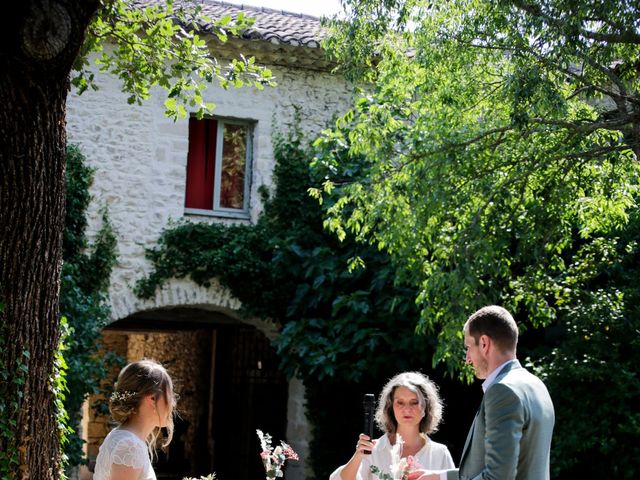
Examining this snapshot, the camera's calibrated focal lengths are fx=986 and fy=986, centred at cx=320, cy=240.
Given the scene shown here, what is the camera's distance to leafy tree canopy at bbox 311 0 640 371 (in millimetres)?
8070

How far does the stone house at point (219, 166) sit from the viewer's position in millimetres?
11898

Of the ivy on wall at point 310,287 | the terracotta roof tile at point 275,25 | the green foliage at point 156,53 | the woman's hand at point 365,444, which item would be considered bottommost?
the woman's hand at point 365,444

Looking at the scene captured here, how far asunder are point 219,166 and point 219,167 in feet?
0.05

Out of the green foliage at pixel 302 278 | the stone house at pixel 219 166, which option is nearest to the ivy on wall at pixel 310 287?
the green foliage at pixel 302 278

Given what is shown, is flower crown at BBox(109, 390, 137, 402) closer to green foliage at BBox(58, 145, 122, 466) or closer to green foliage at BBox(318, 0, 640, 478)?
green foliage at BBox(318, 0, 640, 478)

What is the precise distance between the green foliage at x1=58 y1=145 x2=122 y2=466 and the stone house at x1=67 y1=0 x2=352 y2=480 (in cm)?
16

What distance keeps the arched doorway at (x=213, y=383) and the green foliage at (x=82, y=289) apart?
2.36 metres

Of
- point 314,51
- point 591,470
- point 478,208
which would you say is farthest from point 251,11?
point 591,470

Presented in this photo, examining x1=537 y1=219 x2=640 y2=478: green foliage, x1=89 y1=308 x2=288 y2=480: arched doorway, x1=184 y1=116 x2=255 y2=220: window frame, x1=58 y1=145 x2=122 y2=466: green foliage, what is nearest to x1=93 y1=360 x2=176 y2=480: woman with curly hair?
x1=537 y1=219 x2=640 y2=478: green foliage

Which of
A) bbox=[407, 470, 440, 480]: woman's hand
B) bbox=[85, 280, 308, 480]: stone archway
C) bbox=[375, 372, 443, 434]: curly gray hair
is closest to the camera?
bbox=[407, 470, 440, 480]: woman's hand

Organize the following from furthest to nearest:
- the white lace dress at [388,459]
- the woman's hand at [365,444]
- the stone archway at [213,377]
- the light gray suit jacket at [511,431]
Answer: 1. the stone archway at [213,377]
2. the white lace dress at [388,459]
3. the woman's hand at [365,444]
4. the light gray suit jacket at [511,431]

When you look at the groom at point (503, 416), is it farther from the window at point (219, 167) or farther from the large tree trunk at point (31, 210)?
the window at point (219, 167)

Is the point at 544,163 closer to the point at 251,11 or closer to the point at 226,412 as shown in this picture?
the point at 251,11

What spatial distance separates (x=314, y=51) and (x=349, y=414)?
15.2 ft
